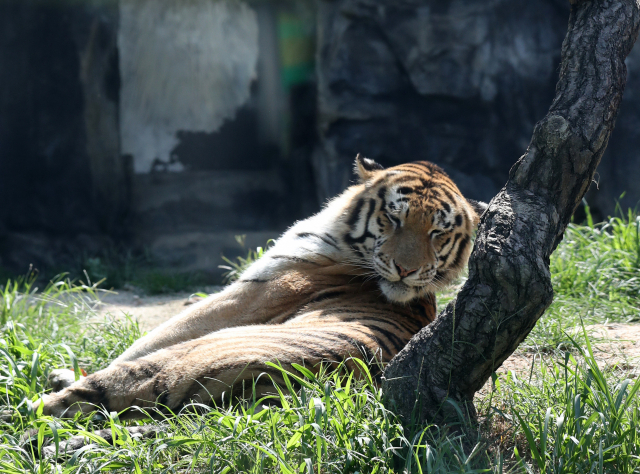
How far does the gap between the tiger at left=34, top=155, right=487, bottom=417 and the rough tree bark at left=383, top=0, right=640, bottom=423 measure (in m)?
0.42

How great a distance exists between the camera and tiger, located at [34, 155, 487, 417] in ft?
8.74

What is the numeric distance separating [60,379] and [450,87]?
6429mm

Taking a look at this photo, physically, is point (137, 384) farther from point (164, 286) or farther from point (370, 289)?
point (164, 286)

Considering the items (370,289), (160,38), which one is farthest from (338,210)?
(160,38)

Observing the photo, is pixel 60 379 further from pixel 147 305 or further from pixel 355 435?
pixel 147 305

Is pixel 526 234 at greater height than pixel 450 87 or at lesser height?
lesser

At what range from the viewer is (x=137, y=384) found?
2652 millimetres

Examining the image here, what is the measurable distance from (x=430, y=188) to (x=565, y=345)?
1.19 meters

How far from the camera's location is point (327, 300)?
11.3 feet

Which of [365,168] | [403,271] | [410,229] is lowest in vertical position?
[403,271]

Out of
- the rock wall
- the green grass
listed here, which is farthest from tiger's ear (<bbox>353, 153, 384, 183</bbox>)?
the rock wall

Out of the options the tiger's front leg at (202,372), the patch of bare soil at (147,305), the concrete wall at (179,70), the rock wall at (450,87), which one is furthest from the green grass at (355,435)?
the concrete wall at (179,70)

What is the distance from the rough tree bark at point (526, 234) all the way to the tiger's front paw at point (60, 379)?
5.74 feet

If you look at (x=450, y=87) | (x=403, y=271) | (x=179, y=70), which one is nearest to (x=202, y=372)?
(x=403, y=271)
